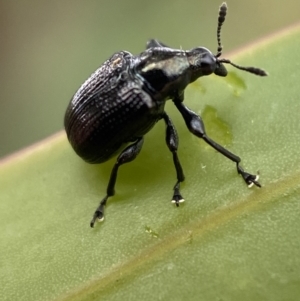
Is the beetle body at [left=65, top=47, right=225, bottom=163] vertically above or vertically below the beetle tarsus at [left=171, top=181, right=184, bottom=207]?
above

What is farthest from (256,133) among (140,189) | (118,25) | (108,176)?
(118,25)

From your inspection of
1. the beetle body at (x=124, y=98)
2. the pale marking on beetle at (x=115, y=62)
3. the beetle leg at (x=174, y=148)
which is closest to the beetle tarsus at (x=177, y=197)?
the beetle leg at (x=174, y=148)

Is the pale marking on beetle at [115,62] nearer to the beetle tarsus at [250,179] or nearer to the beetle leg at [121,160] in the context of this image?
the beetle leg at [121,160]

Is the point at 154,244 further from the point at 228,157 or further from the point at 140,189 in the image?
the point at 228,157

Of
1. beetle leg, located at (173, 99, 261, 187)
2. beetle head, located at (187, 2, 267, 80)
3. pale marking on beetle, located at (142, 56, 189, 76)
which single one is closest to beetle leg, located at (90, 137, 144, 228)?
beetle leg, located at (173, 99, 261, 187)

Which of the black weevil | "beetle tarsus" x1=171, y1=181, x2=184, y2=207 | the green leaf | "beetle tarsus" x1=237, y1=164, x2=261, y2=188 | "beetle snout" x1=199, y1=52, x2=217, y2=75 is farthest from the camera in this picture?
"beetle snout" x1=199, y1=52, x2=217, y2=75

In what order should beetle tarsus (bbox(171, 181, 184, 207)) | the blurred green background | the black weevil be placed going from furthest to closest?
the blurred green background → the black weevil → beetle tarsus (bbox(171, 181, 184, 207))

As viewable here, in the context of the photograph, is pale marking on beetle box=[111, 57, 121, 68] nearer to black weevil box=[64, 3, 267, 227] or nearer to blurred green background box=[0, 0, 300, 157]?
black weevil box=[64, 3, 267, 227]
